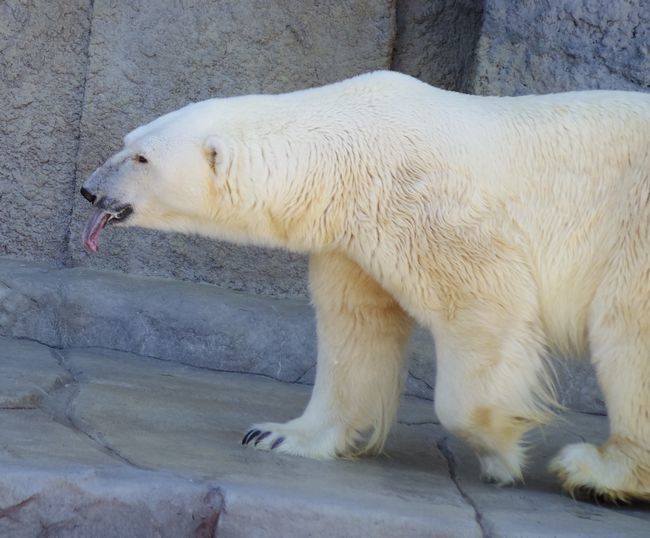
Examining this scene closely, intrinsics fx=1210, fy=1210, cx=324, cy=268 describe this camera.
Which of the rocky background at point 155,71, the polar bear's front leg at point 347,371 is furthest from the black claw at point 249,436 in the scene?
the rocky background at point 155,71

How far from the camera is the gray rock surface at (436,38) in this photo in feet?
17.3

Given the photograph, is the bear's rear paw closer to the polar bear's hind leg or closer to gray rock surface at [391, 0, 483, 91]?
the polar bear's hind leg

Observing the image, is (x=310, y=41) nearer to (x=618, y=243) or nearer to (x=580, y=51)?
(x=580, y=51)

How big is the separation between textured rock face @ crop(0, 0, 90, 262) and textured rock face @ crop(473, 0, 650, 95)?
72.6 inches

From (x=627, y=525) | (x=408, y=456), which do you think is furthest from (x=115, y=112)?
(x=627, y=525)

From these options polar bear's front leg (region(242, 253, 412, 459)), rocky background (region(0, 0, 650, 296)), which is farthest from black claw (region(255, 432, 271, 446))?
rocky background (region(0, 0, 650, 296))

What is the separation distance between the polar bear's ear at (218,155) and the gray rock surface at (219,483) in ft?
2.45

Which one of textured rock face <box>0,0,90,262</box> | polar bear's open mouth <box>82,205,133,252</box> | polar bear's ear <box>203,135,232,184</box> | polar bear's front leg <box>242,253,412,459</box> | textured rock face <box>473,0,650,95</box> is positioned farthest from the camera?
textured rock face <box>0,0,90,262</box>

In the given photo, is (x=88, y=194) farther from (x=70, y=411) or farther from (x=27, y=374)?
(x=27, y=374)

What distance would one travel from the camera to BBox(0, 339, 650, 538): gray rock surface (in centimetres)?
269

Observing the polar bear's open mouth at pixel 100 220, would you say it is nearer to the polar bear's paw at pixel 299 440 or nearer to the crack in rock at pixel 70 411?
the crack in rock at pixel 70 411

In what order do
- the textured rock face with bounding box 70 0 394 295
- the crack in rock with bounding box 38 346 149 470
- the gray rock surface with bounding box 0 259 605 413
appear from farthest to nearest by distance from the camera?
the textured rock face with bounding box 70 0 394 295
the gray rock surface with bounding box 0 259 605 413
the crack in rock with bounding box 38 346 149 470

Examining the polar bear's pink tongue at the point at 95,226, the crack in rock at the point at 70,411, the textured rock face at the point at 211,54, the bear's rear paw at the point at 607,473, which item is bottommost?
the crack in rock at the point at 70,411

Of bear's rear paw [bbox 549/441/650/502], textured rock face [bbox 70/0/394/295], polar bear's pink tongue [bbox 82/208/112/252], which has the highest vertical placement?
textured rock face [bbox 70/0/394/295]
